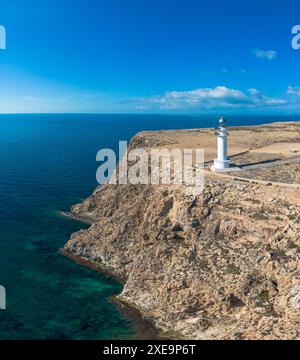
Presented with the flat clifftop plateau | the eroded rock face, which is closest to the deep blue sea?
the flat clifftop plateau

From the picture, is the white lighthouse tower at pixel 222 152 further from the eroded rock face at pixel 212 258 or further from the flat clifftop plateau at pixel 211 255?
the eroded rock face at pixel 212 258

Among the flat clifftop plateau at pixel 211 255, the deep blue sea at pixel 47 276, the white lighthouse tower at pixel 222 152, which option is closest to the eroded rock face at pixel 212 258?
the flat clifftop plateau at pixel 211 255

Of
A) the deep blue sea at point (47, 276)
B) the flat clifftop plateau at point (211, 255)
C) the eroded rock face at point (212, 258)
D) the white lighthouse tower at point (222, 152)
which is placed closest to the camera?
the eroded rock face at point (212, 258)

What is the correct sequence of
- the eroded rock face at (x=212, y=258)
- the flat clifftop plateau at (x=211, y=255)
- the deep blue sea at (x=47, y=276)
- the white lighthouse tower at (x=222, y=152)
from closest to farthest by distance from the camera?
the eroded rock face at (x=212, y=258) < the flat clifftop plateau at (x=211, y=255) < the deep blue sea at (x=47, y=276) < the white lighthouse tower at (x=222, y=152)

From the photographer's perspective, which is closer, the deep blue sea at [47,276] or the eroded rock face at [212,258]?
the eroded rock face at [212,258]

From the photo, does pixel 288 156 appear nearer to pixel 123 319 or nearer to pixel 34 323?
pixel 123 319

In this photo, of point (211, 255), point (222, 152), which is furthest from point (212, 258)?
point (222, 152)
